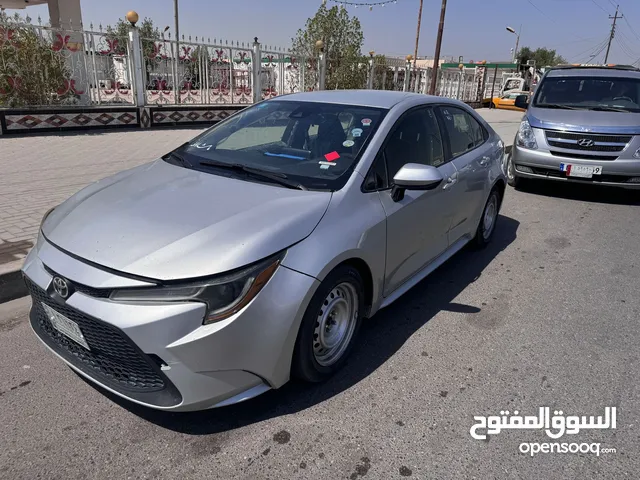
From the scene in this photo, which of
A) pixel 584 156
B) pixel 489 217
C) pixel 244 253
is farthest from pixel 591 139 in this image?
pixel 244 253

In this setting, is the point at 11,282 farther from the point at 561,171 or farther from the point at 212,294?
the point at 561,171

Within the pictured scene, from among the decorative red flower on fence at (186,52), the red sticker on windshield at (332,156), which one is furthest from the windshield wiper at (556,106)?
the decorative red flower on fence at (186,52)

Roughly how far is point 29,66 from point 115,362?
33.9 feet

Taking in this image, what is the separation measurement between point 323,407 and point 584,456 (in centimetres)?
132

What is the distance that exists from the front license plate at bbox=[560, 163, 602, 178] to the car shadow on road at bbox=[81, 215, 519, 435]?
284 cm

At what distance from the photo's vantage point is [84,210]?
2.74m

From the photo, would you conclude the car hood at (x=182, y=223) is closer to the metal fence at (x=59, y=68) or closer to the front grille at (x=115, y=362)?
the front grille at (x=115, y=362)

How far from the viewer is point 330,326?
2.83 m

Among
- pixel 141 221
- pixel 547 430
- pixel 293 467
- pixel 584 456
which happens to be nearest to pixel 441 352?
pixel 547 430

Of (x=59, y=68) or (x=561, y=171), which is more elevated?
(x=59, y=68)

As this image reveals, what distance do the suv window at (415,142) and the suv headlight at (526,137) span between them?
162 inches

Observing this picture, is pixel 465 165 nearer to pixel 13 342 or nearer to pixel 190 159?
pixel 190 159

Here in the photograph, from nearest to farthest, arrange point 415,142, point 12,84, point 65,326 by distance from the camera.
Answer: point 65,326, point 415,142, point 12,84

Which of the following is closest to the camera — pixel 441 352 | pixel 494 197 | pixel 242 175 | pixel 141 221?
pixel 141 221
